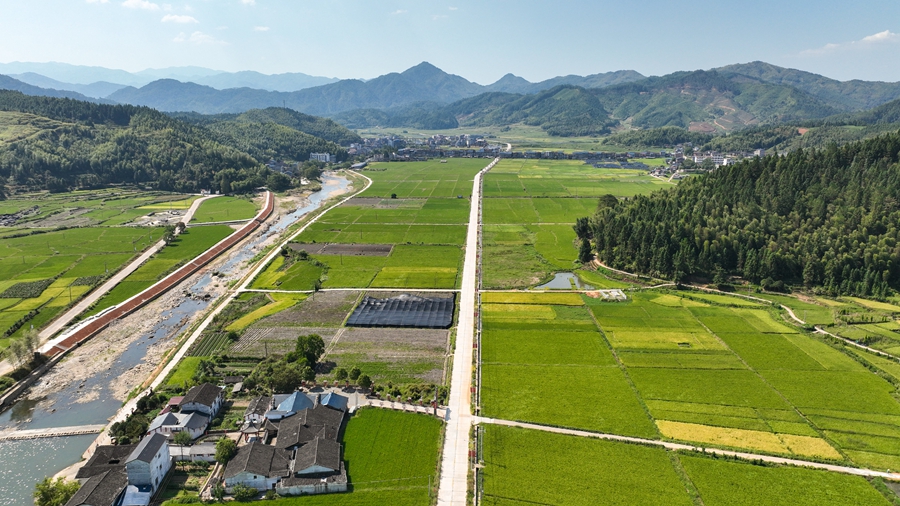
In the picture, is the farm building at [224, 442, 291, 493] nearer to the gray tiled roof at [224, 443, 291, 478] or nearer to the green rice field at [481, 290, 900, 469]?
the gray tiled roof at [224, 443, 291, 478]

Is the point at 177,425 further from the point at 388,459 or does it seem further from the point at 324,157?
the point at 324,157

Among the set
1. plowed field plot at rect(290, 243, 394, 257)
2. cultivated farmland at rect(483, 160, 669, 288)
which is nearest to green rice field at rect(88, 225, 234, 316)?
plowed field plot at rect(290, 243, 394, 257)

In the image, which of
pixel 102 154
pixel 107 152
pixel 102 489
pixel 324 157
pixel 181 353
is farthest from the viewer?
pixel 324 157

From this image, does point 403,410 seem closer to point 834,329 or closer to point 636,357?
point 636,357

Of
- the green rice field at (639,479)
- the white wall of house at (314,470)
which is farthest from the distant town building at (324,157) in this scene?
the green rice field at (639,479)

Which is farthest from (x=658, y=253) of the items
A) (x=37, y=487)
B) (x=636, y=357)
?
(x=37, y=487)

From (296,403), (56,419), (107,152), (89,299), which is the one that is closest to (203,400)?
(296,403)

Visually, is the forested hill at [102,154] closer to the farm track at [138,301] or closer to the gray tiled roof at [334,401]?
the farm track at [138,301]
